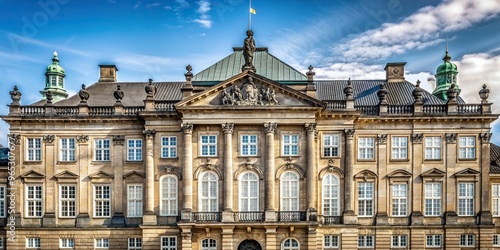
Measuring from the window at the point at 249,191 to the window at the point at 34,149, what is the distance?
56.5ft

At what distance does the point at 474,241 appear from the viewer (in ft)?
110

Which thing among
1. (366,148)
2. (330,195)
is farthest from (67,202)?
(366,148)

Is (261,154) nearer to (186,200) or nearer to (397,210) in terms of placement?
(186,200)

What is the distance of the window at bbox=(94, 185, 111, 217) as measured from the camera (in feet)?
113

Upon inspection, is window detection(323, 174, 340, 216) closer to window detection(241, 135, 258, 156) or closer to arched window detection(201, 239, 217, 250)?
window detection(241, 135, 258, 156)

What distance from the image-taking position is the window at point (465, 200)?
3409 centimetres

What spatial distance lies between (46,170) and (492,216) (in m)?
37.8

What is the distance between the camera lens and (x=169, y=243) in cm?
3312

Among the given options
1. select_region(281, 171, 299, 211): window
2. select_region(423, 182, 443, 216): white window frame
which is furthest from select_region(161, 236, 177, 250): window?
select_region(423, 182, 443, 216): white window frame

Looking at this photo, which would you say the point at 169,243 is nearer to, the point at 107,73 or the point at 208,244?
the point at 208,244

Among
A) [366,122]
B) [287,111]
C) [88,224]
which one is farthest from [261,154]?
[88,224]

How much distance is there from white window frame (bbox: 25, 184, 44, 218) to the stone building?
0.10m

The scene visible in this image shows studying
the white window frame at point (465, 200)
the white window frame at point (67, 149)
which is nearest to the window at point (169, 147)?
the white window frame at point (67, 149)

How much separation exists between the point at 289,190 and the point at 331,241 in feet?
17.5
